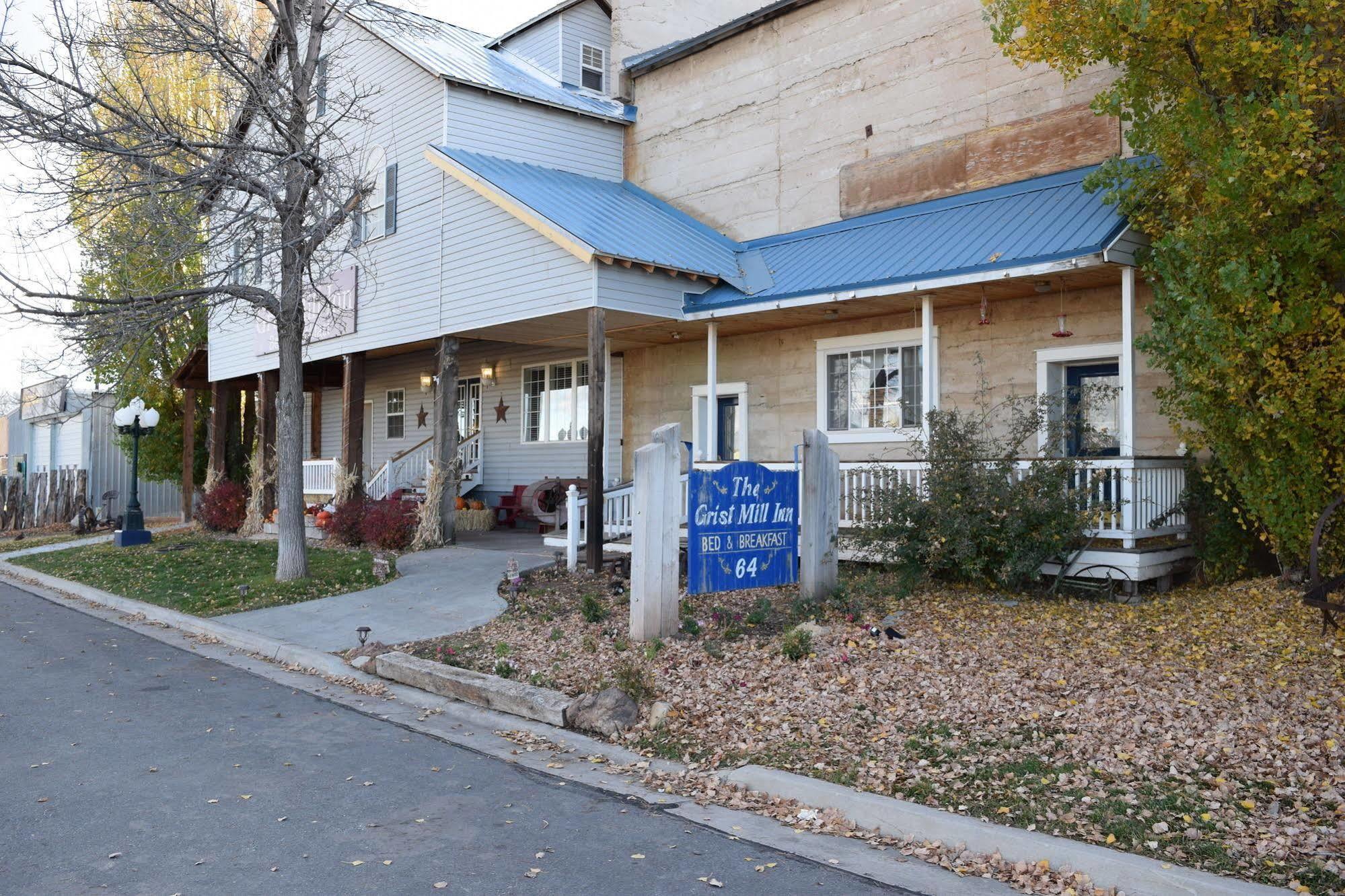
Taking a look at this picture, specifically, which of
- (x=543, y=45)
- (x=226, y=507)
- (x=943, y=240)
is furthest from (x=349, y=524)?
(x=943, y=240)

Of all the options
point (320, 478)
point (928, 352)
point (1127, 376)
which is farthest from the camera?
point (320, 478)

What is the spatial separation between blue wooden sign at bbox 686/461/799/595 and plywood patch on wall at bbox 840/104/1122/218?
663 cm

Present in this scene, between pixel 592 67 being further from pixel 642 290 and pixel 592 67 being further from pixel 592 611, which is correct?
pixel 592 611

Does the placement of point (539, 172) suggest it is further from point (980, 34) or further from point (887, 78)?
point (980, 34)

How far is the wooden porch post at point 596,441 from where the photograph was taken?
43.9ft

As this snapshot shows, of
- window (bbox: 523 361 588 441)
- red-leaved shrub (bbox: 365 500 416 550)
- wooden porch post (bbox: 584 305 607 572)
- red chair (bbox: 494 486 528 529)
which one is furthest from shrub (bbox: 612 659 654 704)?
red chair (bbox: 494 486 528 529)

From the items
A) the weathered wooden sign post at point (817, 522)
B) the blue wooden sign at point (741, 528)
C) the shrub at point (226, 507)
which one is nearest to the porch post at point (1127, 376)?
the weathered wooden sign post at point (817, 522)

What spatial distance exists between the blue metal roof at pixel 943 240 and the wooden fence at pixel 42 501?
851 inches

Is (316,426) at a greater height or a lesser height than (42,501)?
greater

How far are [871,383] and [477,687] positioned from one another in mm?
8848

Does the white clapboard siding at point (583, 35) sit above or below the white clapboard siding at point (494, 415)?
above

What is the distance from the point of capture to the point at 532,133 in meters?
18.1

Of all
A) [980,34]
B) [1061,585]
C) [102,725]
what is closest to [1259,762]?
[1061,585]

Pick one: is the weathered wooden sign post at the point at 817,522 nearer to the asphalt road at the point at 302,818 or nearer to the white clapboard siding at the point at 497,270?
the asphalt road at the point at 302,818
